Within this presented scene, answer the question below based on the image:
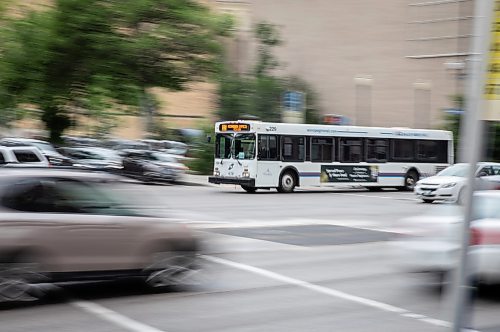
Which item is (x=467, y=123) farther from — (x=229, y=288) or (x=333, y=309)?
(x=229, y=288)

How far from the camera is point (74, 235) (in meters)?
8.16

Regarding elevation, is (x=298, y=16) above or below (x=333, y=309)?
above

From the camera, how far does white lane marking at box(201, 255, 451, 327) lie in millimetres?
8172

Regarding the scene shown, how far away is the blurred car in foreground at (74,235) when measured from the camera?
7.82m

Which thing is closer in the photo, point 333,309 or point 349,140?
point 333,309

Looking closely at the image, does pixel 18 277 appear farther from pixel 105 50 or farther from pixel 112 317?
pixel 105 50

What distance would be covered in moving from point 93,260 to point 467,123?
4951mm

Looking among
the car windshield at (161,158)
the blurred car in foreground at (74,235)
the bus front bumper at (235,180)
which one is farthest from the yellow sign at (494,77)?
the car windshield at (161,158)

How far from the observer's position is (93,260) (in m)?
8.34

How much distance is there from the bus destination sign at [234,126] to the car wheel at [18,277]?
21.0 meters

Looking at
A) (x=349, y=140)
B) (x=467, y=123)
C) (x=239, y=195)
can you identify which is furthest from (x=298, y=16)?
(x=467, y=123)

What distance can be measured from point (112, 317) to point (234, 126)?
21.5 metres

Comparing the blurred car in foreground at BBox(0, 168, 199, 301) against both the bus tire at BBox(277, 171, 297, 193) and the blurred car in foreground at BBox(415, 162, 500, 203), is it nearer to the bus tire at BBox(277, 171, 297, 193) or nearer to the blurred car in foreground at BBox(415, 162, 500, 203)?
the blurred car in foreground at BBox(415, 162, 500, 203)

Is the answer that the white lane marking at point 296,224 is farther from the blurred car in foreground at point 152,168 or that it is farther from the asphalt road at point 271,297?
the blurred car in foreground at point 152,168
